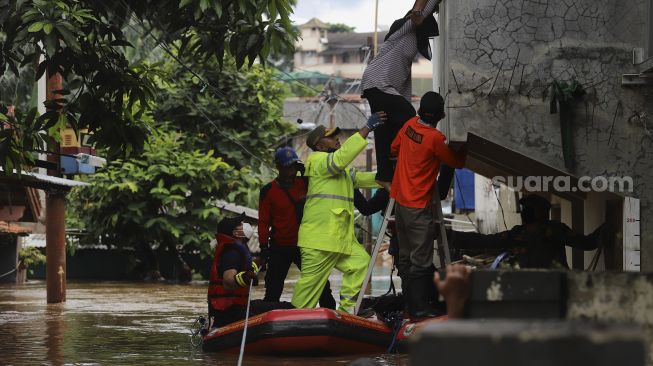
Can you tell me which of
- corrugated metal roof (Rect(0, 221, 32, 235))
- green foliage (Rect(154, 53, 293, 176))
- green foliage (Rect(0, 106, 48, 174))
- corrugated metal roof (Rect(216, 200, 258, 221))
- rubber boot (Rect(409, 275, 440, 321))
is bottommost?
rubber boot (Rect(409, 275, 440, 321))

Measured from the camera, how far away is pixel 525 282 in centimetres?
493

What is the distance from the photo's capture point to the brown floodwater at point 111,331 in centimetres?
1000

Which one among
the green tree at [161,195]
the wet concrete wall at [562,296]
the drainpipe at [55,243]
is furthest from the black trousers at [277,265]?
the green tree at [161,195]

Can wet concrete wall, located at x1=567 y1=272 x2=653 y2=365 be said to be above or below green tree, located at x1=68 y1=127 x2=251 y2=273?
below

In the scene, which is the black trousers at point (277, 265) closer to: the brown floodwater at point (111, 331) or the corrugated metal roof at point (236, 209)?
the brown floodwater at point (111, 331)

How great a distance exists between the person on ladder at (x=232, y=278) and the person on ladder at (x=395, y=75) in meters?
1.41

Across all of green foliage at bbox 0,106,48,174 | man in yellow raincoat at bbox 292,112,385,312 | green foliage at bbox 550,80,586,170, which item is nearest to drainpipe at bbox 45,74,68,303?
green foliage at bbox 0,106,48,174

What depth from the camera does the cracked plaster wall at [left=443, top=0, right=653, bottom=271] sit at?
10297 millimetres

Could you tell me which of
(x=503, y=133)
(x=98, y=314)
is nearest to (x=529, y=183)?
(x=503, y=133)

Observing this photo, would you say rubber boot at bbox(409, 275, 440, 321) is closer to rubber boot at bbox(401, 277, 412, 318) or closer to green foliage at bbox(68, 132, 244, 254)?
rubber boot at bbox(401, 277, 412, 318)

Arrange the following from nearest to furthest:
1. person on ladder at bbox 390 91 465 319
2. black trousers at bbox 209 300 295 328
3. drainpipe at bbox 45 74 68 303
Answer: person on ladder at bbox 390 91 465 319
black trousers at bbox 209 300 295 328
drainpipe at bbox 45 74 68 303

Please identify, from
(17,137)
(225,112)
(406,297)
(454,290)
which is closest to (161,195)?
(225,112)

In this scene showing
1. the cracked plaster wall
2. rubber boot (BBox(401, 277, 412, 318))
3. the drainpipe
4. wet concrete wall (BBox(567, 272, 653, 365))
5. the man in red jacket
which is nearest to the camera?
wet concrete wall (BBox(567, 272, 653, 365))

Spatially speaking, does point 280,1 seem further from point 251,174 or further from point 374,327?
point 251,174
